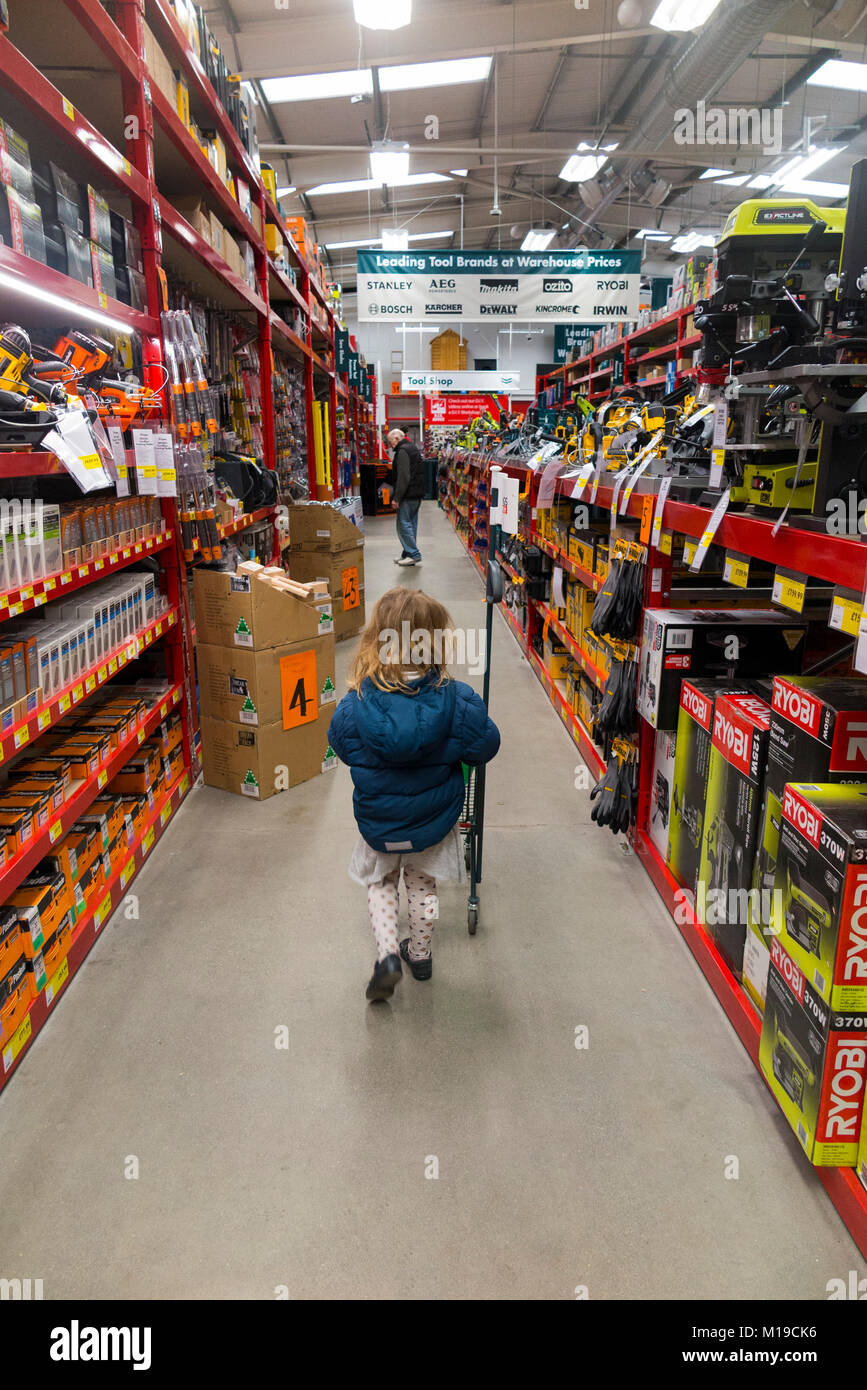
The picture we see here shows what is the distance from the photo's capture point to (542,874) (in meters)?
3.20

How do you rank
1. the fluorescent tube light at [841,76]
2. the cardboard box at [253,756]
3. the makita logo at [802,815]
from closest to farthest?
the makita logo at [802,815] < the cardboard box at [253,756] < the fluorescent tube light at [841,76]

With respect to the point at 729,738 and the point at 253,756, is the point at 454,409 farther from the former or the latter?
the point at 729,738

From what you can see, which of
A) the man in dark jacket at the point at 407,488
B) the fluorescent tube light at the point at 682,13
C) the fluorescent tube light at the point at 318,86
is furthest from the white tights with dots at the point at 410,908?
the fluorescent tube light at the point at 318,86

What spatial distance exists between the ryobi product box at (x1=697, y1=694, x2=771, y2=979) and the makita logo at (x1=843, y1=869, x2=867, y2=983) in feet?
1.96

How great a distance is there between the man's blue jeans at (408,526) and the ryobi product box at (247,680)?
6.95 m

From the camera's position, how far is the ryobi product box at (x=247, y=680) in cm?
368

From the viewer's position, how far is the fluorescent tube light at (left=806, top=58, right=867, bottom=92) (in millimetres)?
8672

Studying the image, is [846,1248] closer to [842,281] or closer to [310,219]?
[842,281]

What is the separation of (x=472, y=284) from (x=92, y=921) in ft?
26.8

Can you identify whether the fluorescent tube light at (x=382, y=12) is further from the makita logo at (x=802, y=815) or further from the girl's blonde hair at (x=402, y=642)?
the makita logo at (x=802, y=815)

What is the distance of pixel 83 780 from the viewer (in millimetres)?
2609

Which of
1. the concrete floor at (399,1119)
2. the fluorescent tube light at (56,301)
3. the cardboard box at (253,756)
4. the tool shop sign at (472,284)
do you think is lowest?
the concrete floor at (399,1119)

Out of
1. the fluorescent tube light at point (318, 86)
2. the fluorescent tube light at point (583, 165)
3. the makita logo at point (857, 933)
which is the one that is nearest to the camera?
the makita logo at point (857, 933)

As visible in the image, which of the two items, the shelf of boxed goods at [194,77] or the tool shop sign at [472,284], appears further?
the tool shop sign at [472,284]
